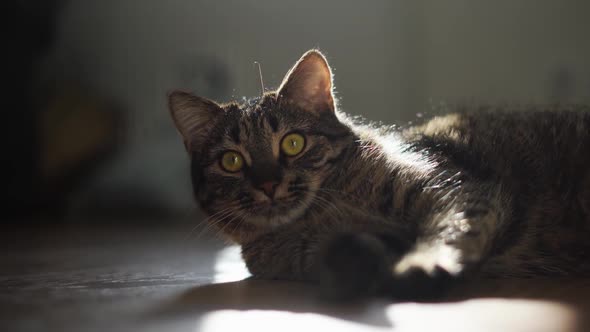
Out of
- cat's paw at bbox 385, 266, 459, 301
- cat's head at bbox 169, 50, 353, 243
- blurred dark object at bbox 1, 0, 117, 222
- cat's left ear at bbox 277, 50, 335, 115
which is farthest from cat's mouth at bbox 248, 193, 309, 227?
blurred dark object at bbox 1, 0, 117, 222

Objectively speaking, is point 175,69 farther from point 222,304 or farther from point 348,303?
point 348,303

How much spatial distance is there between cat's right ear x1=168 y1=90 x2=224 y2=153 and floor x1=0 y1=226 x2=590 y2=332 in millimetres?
388

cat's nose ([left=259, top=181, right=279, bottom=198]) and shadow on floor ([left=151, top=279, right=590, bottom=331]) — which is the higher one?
cat's nose ([left=259, top=181, right=279, bottom=198])

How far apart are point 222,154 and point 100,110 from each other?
228 centimetres

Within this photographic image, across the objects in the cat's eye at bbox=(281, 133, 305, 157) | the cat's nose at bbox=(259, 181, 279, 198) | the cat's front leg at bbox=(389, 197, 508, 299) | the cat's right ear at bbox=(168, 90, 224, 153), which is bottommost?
the cat's front leg at bbox=(389, 197, 508, 299)

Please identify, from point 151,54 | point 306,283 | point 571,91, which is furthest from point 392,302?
point 151,54

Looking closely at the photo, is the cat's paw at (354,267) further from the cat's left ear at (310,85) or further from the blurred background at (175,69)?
the blurred background at (175,69)

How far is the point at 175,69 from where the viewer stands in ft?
12.0

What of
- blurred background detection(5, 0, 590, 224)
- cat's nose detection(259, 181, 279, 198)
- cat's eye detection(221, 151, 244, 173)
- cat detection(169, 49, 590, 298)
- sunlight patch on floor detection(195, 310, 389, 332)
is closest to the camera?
sunlight patch on floor detection(195, 310, 389, 332)

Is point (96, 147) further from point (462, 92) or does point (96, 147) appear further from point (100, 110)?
point (462, 92)

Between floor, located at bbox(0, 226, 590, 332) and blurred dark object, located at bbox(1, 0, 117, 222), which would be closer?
floor, located at bbox(0, 226, 590, 332)

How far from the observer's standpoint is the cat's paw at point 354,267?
101 centimetres

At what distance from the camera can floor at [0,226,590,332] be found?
36.9 inches

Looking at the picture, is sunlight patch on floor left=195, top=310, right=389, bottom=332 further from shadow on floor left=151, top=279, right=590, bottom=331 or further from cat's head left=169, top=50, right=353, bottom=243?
cat's head left=169, top=50, right=353, bottom=243
